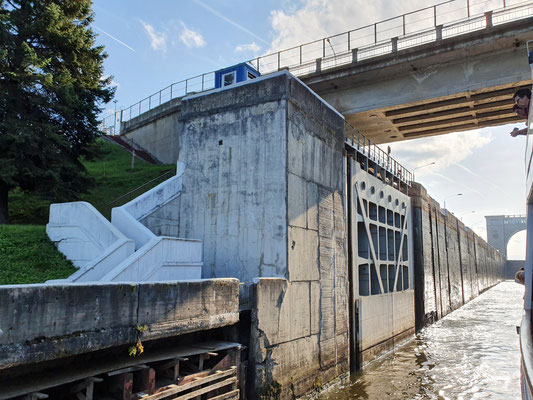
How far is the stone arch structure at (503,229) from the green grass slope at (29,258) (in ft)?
366

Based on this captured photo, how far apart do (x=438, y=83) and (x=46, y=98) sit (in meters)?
16.5

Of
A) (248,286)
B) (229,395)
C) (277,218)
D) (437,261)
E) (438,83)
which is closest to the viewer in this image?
(229,395)

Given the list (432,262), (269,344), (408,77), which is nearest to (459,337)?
(432,262)

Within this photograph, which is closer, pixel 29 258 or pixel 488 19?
pixel 29 258

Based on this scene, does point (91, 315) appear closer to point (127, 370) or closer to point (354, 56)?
point (127, 370)

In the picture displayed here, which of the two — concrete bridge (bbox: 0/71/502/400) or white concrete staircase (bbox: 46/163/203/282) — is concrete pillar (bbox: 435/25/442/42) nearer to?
concrete bridge (bbox: 0/71/502/400)

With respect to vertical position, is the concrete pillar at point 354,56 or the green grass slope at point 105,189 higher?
the concrete pillar at point 354,56

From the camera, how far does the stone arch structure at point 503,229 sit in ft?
340

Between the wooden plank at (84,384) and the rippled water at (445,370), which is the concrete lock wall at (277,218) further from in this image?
Result: the wooden plank at (84,384)

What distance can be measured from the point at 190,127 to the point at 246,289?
5.72m

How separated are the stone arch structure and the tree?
108067 millimetres

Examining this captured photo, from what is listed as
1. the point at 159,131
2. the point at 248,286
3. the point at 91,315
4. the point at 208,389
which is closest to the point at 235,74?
the point at 248,286

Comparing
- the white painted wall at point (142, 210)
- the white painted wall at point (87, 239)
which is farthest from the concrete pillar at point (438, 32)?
the white painted wall at point (87, 239)

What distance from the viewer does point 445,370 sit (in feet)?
46.0
